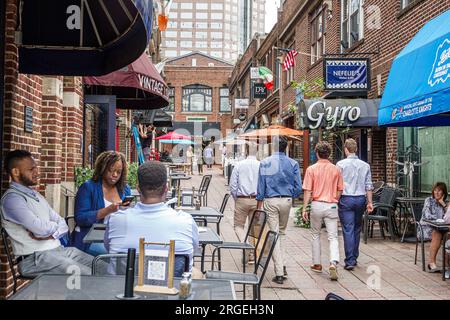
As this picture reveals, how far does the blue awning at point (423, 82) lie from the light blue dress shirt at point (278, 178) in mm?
1716

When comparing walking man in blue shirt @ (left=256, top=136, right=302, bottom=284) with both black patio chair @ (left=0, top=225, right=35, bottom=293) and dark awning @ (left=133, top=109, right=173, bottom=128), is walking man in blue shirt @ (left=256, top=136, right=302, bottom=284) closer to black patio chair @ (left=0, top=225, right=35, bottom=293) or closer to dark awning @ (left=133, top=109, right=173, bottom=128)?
black patio chair @ (left=0, top=225, right=35, bottom=293)

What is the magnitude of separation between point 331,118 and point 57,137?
659 centimetres

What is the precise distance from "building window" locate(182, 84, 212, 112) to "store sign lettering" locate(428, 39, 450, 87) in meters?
51.5

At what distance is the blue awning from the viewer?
23.3 feet

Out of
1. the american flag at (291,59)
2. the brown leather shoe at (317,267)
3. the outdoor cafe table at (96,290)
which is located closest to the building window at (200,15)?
the american flag at (291,59)

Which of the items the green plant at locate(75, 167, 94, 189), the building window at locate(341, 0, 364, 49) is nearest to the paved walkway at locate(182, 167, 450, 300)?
the green plant at locate(75, 167, 94, 189)

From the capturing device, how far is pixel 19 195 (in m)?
5.17

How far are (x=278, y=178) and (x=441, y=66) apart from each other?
100 inches

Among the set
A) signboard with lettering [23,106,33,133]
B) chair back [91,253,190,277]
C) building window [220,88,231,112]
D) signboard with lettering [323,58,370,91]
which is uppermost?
building window [220,88,231,112]

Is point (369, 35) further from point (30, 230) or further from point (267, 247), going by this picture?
point (30, 230)

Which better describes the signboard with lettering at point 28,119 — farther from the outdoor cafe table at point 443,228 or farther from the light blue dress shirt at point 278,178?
the outdoor cafe table at point 443,228

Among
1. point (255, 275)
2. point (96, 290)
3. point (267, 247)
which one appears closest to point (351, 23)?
point (267, 247)

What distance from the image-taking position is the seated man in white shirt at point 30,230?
4980mm
